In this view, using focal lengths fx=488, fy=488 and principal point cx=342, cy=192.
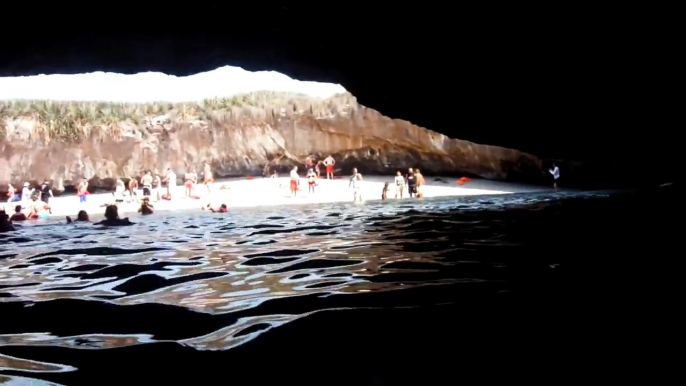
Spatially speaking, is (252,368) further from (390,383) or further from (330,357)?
(390,383)

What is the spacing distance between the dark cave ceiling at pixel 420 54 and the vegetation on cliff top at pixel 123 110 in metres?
16.2

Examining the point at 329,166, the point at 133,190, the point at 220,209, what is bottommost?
the point at 220,209

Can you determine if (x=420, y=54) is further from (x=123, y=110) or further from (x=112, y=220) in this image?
(x=123, y=110)

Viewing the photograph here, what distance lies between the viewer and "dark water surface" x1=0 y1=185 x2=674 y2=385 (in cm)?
179

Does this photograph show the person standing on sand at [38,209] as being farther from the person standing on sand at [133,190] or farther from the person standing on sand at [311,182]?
the person standing on sand at [311,182]

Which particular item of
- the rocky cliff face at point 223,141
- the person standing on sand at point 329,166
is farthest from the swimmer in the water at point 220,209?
the rocky cliff face at point 223,141

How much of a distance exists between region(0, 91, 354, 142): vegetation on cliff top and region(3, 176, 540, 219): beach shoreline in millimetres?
3276

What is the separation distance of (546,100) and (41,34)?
273 inches

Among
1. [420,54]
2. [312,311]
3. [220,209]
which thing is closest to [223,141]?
[220,209]

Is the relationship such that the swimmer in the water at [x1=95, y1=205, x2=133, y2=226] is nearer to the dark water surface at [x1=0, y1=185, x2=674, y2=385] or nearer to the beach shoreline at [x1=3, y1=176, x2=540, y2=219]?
the dark water surface at [x1=0, y1=185, x2=674, y2=385]

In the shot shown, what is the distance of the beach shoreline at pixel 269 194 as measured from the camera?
17922 mm

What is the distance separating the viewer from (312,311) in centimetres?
252

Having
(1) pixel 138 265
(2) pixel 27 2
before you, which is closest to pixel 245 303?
(1) pixel 138 265

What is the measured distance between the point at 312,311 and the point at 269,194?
A: 18.2m
